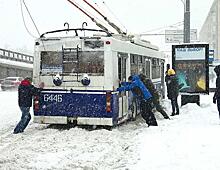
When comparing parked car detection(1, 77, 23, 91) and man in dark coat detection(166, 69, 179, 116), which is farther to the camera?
parked car detection(1, 77, 23, 91)

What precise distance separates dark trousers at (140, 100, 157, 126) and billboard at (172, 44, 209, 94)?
4.95m

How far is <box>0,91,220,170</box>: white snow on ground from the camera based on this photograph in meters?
8.09

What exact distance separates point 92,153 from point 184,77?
31.1 ft

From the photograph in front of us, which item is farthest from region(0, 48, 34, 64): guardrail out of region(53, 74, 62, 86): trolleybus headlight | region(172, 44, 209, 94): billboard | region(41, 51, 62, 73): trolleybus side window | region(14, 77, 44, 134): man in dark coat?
region(53, 74, 62, 86): trolleybus headlight

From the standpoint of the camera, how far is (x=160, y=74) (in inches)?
826

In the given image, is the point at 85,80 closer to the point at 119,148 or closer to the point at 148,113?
the point at 148,113

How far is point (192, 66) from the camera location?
18.0 meters

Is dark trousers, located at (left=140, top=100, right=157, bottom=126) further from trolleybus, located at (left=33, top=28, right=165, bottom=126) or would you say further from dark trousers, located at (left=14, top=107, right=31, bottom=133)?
dark trousers, located at (left=14, top=107, right=31, bottom=133)

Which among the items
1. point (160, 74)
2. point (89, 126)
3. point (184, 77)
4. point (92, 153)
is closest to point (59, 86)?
point (89, 126)

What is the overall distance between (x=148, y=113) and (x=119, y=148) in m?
3.63

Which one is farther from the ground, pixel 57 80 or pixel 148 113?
pixel 57 80

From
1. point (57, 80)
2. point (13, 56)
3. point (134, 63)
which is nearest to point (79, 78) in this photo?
point (57, 80)

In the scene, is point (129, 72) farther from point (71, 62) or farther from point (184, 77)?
point (184, 77)

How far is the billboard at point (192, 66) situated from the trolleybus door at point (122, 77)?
4.71 metres
